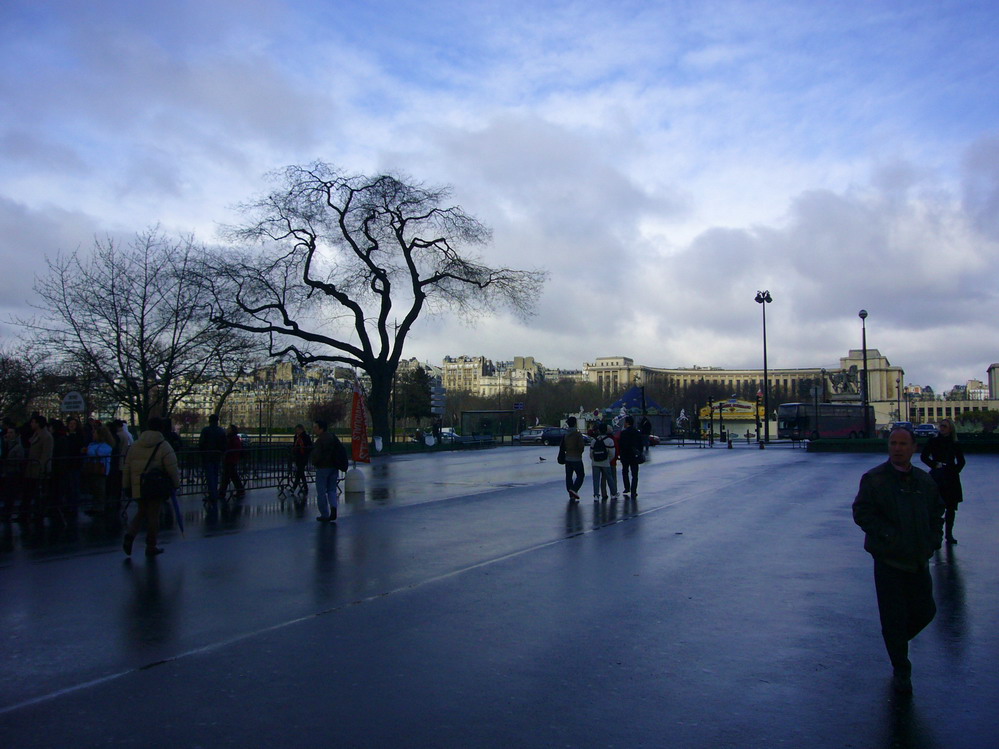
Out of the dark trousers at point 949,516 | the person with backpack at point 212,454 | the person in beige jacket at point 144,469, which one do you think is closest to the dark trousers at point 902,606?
the dark trousers at point 949,516

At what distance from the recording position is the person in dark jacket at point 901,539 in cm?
539

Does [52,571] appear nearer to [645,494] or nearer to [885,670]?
[885,670]

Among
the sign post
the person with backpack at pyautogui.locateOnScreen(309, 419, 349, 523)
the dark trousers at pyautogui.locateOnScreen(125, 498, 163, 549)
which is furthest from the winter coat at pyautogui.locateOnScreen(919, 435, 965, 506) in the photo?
the sign post

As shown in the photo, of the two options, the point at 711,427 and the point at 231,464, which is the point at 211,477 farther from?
the point at 711,427

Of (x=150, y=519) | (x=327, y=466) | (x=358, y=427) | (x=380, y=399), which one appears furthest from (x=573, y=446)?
(x=380, y=399)

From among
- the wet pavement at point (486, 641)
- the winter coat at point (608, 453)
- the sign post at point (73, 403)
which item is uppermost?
the sign post at point (73, 403)

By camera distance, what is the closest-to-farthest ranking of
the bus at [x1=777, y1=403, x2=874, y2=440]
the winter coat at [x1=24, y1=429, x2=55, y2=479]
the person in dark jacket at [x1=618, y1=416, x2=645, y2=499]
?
1. the winter coat at [x1=24, y1=429, x2=55, y2=479]
2. the person in dark jacket at [x1=618, y1=416, x2=645, y2=499]
3. the bus at [x1=777, y1=403, x2=874, y2=440]

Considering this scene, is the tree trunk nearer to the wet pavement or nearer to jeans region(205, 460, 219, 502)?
jeans region(205, 460, 219, 502)

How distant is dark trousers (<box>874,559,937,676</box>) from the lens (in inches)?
215

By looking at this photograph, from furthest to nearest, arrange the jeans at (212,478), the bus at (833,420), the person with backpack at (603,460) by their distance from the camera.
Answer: the bus at (833,420) → the jeans at (212,478) → the person with backpack at (603,460)

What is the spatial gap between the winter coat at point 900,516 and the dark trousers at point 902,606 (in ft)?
0.31

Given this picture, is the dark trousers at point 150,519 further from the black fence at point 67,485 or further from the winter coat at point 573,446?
the winter coat at point 573,446

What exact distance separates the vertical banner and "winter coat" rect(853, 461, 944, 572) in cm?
1966

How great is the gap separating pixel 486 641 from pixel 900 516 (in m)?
3.26
